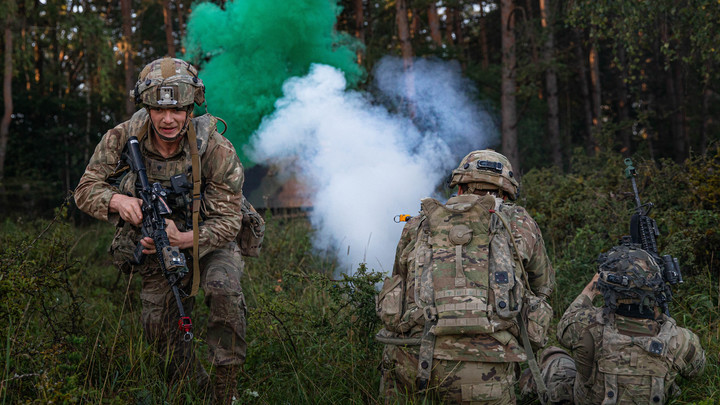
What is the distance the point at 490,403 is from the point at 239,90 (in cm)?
903

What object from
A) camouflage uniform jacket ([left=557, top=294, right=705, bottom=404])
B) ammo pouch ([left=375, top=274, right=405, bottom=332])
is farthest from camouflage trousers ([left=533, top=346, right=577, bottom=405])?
ammo pouch ([left=375, top=274, right=405, bottom=332])

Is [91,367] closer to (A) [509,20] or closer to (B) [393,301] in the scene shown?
(B) [393,301]

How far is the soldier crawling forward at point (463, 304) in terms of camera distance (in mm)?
3160

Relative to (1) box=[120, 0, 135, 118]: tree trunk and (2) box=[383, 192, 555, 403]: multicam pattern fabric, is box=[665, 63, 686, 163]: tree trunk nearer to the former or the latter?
(1) box=[120, 0, 135, 118]: tree trunk

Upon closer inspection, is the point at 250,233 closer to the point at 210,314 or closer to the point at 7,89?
the point at 210,314

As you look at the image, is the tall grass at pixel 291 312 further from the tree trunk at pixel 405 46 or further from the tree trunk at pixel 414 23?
the tree trunk at pixel 414 23

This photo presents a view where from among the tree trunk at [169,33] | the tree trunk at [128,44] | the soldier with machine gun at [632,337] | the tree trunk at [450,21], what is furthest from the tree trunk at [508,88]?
the tree trunk at [450,21]

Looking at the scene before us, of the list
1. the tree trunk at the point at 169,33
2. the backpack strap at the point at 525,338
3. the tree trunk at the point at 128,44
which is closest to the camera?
the backpack strap at the point at 525,338

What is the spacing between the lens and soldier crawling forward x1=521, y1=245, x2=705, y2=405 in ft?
11.1

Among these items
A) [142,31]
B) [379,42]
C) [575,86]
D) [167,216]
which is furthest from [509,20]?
[142,31]

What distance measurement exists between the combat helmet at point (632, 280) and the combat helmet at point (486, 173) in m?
0.72

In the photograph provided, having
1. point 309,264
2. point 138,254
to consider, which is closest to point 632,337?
point 138,254

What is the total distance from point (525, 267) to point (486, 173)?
62 cm

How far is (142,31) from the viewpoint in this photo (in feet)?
75.6
